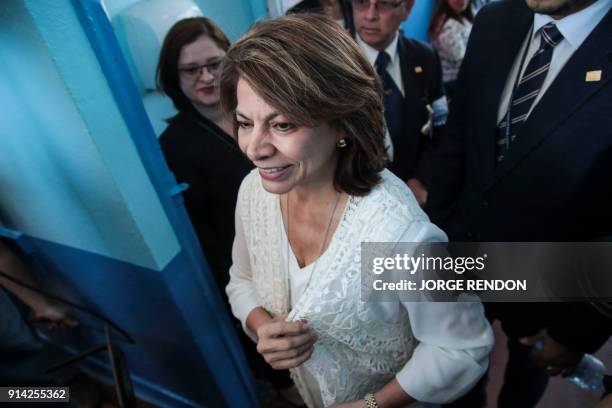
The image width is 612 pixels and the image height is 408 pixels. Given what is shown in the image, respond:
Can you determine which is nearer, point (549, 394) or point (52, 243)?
point (52, 243)

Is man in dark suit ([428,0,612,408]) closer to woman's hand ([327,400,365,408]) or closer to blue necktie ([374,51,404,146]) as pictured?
blue necktie ([374,51,404,146])

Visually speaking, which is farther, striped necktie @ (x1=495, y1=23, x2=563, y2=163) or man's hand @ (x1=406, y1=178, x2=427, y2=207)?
man's hand @ (x1=406, y1=178, x2=427, y2=207)

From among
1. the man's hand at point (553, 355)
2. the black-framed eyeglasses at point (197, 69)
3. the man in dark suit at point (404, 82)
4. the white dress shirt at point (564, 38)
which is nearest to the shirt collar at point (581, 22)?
the white dress shirt at point (564, 38)

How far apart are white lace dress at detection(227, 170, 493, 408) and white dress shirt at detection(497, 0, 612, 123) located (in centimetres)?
62

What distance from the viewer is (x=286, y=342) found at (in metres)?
0.95

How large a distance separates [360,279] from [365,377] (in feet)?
1.24

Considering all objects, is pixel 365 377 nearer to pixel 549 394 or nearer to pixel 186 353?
pixel 186 353

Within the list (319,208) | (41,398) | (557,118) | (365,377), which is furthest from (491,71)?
(41,398)

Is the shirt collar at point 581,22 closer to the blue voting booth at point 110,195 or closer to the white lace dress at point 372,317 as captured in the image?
the white lace dress at point 372,317

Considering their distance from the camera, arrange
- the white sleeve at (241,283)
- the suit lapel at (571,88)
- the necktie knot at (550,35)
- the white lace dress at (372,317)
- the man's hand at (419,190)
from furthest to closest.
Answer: the man's hand at (419,190)
the white sleeve at (241,283)
the necktie knot at (550,35)
the suit lapel at (571,88)
the white lace dress at (372,317)

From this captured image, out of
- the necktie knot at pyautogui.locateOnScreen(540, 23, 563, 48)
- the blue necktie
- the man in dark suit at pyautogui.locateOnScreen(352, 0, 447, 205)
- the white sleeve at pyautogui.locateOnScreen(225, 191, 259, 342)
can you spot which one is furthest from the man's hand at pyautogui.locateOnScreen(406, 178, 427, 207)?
the white sleeve at pyautogui.locateOnScreen(225, 191, 259, 342)

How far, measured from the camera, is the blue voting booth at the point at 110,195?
3.31ft

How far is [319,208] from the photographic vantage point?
1.08 m

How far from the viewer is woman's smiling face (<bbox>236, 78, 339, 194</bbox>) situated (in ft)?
2.90
